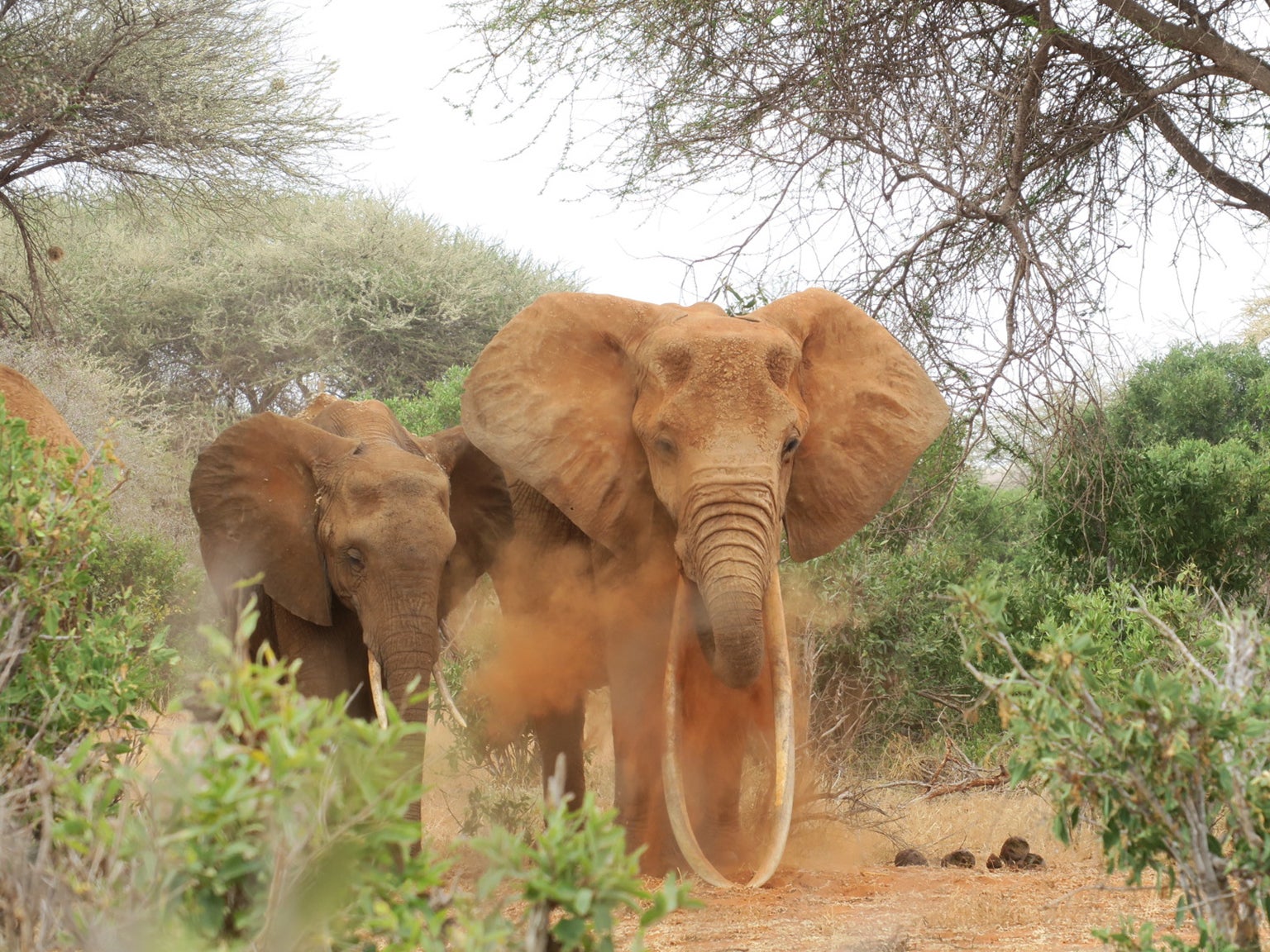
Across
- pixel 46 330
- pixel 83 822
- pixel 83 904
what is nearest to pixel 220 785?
pixel 83 822

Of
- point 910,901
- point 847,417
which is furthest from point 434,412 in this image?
point 910,901

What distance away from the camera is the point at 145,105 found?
531 inches

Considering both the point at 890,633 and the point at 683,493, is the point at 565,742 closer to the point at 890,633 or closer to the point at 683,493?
the point at 683,493

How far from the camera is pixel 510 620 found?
22.9 ft

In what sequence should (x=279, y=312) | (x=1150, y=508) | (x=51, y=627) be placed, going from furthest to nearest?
(x=279, y=312), (x=1150, y=508), (x=51, y=627)

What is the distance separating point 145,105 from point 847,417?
9.38 metres

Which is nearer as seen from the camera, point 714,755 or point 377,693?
point 714,755

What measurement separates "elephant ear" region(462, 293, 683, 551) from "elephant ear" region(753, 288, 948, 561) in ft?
1.99

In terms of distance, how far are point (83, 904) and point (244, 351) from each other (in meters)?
24.0

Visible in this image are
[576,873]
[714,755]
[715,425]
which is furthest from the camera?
[714,755]

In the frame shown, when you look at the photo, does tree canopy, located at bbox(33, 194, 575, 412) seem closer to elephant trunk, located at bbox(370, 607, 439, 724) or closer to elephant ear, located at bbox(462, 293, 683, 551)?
elephant ear, located at bbox(462, 293, 683, 551)

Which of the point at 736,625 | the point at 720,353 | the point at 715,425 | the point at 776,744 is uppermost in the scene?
the point at 720,353

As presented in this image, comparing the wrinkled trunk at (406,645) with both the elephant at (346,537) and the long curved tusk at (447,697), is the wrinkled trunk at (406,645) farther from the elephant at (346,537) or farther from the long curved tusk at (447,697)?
the long curved tusk at (447,697)

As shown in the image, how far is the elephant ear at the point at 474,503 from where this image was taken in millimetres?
6895
